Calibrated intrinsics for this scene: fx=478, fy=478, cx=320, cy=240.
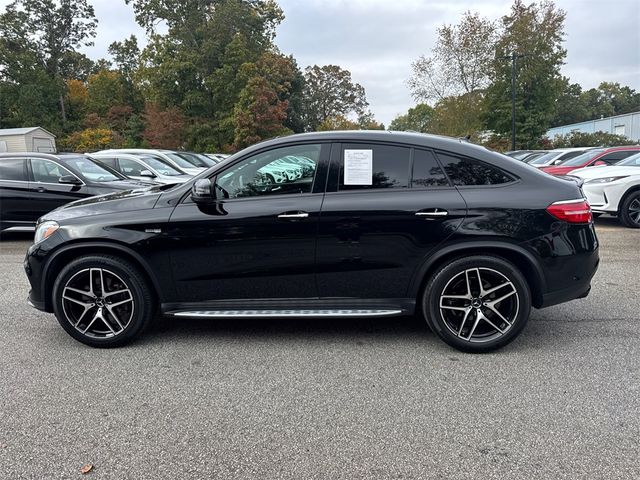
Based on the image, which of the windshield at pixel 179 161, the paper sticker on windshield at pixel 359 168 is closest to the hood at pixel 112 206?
the paper sticker on windshield at pixel 359 168

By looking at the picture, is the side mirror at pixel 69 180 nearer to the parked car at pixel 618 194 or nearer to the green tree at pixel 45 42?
the parked car at pixel 618 194

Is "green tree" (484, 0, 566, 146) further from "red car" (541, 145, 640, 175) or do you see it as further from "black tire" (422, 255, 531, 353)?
"black tire" (422, 255, 531, 353)

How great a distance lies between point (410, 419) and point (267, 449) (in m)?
0.88

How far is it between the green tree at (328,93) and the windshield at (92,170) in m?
57.3

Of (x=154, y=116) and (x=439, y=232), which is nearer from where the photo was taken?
(x=439, y=232)

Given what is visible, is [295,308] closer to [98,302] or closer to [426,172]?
[426,172]

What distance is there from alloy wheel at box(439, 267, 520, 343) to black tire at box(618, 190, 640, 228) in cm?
708

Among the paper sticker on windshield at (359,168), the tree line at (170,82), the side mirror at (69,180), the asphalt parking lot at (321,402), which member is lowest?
the asphalt parking lot at (321,402)

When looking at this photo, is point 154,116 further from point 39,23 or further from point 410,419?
point 410,419

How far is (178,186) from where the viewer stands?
13.2ft

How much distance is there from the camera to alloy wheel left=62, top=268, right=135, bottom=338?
3922 mm

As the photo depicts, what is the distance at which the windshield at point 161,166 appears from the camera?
1212cm

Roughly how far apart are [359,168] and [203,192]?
1.25 metres

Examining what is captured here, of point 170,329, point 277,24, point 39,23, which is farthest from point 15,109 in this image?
point 170,329
